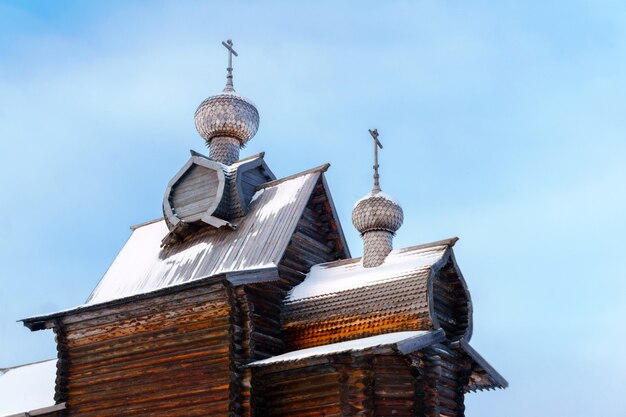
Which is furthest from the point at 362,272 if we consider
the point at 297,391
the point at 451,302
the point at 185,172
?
the point at 185,172

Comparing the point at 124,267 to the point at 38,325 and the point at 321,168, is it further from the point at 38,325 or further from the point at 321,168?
the point at 321,168

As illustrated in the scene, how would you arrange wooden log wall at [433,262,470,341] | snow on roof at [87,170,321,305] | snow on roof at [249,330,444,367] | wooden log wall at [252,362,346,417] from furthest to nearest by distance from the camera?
snow on roof at [87,170,321,305] < wooden log wall at [433,262,470,341] < wooden log wall at [252,362,346,417] < snow on roof at [249,330,444,367]

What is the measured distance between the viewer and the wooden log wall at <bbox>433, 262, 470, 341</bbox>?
1630 cm

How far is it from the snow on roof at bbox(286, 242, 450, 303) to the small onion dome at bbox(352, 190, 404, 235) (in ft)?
2.46

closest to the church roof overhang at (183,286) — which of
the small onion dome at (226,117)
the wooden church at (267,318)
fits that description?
the wooden church at (267,318)

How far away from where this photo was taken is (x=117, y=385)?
16672mm

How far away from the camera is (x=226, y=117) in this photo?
2111cm

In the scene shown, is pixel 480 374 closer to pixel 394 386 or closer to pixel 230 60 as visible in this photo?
pixel 394 386

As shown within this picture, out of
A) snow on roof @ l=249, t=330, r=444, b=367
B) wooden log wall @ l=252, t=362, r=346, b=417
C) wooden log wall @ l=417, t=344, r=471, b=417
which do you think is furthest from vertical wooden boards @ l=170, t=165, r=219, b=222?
wooden log wall @ l=417, t=344, r=471, b=417

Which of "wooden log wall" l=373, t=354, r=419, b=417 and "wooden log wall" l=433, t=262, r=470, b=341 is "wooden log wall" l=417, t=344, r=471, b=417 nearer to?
"wooden log wall" l=373, t=354, r=419, b=417

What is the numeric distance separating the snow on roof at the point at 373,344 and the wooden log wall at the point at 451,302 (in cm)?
187

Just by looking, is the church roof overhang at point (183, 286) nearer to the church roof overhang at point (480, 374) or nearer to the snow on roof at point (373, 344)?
the snow on roof at point (373, 344)

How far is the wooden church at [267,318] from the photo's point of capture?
14773 mm

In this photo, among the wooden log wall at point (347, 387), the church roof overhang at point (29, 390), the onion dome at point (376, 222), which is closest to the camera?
the wooden log wall at point (347, 387)
